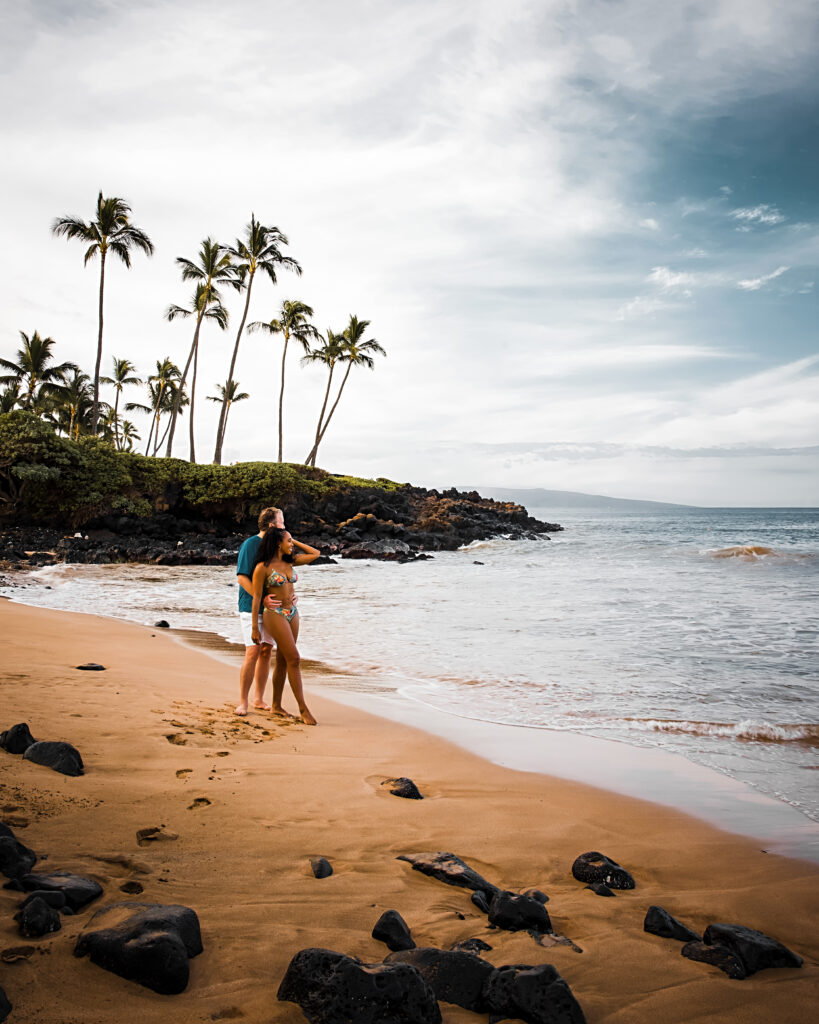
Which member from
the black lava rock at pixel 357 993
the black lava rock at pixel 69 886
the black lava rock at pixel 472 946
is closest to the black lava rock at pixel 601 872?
the black lava rock at pixel 472 946

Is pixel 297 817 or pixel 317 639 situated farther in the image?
pixel 317 639

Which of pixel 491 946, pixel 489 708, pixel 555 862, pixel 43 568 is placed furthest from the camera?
pixel 43 568

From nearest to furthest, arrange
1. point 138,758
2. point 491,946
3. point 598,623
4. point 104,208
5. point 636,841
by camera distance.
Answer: point 491,946 < point 636,841 < point 138,758 < point 598,623 < point 104,208

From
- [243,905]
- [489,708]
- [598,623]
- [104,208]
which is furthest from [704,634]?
[104,208]

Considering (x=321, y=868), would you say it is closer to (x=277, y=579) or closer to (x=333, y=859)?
(x=333, y=859)

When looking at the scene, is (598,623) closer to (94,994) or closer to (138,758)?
Result: (138,758)

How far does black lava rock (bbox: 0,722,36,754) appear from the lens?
3838mm

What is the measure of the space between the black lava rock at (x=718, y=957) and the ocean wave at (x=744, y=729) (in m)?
3.96

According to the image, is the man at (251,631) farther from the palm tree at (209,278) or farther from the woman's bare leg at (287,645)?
the palm tree at (209,278)

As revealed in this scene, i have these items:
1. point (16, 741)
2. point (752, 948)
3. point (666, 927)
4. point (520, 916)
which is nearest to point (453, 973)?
point (520, 916)

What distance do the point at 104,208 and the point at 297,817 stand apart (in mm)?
35751

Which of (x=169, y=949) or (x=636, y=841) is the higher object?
(x=169, y=949)

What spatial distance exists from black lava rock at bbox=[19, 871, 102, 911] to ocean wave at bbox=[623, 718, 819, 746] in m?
5.30

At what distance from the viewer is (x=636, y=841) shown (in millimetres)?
3695
